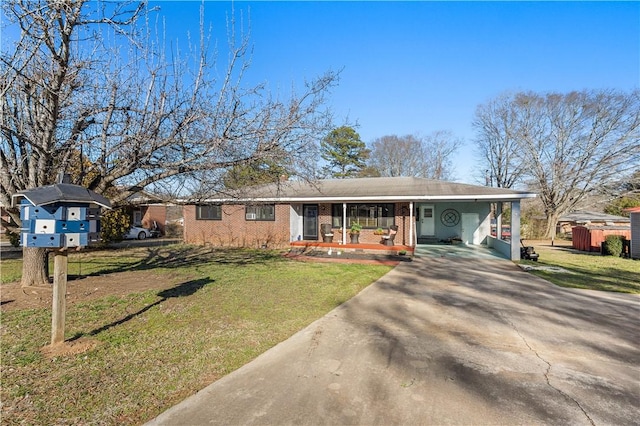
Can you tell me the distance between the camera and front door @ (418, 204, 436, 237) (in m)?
19.0

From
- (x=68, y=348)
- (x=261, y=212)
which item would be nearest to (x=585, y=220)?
(x=261, y=212)

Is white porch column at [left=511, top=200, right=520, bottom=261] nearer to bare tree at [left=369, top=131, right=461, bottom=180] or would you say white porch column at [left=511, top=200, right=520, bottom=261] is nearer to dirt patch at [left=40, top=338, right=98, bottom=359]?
dirt patch at [left=40, top=338, right=98, bottom=359]

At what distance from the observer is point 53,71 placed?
5.32m

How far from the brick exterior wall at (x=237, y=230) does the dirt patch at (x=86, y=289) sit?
7652 millimetres

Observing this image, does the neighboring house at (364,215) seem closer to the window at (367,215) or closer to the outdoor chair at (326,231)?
the window at (367,215)

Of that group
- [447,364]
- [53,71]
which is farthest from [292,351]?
[53,71]

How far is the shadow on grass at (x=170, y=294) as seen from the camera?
455cm

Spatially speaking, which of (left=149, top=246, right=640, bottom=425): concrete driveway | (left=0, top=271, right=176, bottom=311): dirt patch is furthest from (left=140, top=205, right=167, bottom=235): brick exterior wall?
(left=149, top=246, right=640, bottom=425): concrete driveway

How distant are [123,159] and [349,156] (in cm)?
3259

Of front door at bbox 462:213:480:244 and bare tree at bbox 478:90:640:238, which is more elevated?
bare tree at bbox 478:90:640:238

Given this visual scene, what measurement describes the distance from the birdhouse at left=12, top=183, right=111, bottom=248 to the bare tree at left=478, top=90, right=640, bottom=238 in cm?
2964

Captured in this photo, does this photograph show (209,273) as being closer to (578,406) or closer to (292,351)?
(292,351)

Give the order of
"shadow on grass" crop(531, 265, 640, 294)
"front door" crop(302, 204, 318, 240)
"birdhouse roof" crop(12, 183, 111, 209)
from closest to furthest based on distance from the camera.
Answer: "birdhouse roof" crop(12, 183, 111, 209), "shadow on grass" crop(531, 265, 640, 294), "front door" crop(302, 204, 318, 240)

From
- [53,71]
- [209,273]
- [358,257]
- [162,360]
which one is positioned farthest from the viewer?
[358,257]
